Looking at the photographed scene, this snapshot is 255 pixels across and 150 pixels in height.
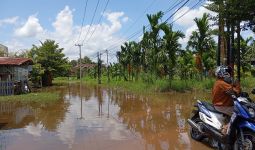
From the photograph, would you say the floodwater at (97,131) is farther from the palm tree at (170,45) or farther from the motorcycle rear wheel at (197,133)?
the palm tree at (170,45)

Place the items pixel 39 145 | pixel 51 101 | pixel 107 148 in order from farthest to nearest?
pixel 51 101 → pixel 39 145 → pixel 107 148

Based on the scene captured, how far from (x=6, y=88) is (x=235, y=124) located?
21964 millimetres

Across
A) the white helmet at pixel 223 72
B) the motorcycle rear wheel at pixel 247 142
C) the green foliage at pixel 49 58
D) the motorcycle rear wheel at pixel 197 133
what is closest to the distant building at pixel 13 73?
the green foliage at pixel 49 58

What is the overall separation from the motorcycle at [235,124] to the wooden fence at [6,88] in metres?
20.2

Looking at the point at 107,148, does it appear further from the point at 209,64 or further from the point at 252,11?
the point at 209,64

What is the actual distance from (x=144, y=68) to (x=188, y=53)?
20.2 ft

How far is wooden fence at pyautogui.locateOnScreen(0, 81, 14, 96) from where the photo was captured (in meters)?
25.8

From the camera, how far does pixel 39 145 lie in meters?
9.51

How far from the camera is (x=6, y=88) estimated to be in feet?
85.9

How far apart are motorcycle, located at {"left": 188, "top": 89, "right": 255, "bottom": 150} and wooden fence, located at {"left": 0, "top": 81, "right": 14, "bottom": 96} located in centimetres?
2023

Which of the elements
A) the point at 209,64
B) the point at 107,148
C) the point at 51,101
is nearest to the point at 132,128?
the point at 107,148

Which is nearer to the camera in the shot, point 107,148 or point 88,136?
point 107,148

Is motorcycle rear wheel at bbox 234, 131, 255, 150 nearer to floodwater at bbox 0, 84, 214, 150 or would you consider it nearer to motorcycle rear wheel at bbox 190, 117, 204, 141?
floodwater at bbox 0, 84, 214, 150

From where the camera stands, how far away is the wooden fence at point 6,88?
25.8 m
